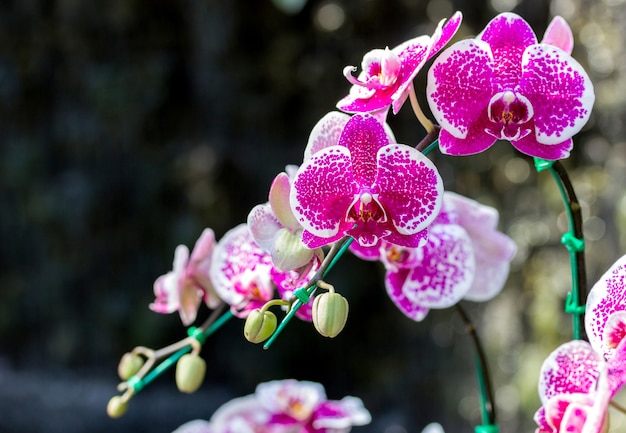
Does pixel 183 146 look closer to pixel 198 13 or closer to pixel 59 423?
pixel 198 13

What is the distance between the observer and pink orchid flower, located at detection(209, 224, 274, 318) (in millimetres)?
371

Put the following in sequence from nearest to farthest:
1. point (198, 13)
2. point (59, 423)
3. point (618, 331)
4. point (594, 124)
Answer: point (618, 331)
point (594, 124)
point (198, 13)
point (59, 423)

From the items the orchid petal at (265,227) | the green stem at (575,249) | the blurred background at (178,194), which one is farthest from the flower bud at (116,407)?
the blurred background at (178,194)

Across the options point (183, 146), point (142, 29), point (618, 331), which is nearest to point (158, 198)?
point (183, 146)

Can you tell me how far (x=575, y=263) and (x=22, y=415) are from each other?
2061mm

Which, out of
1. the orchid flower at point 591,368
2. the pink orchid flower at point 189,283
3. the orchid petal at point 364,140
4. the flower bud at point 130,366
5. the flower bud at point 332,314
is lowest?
the orchid flower at point 591,368

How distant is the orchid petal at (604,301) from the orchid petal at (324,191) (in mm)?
111

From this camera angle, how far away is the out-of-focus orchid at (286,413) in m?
0.45

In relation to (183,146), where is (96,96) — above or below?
above

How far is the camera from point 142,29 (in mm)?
1943

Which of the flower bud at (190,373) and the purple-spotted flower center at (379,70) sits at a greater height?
the purple-spotted flower center at (379,70)

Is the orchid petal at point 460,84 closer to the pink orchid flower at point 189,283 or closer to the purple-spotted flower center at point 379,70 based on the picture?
the purple-spotted flower center at point 379,70

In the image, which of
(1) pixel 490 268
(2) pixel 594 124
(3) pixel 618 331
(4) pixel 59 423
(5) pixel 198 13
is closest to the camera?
(3) pixel 618 331

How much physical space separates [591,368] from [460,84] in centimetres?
14
